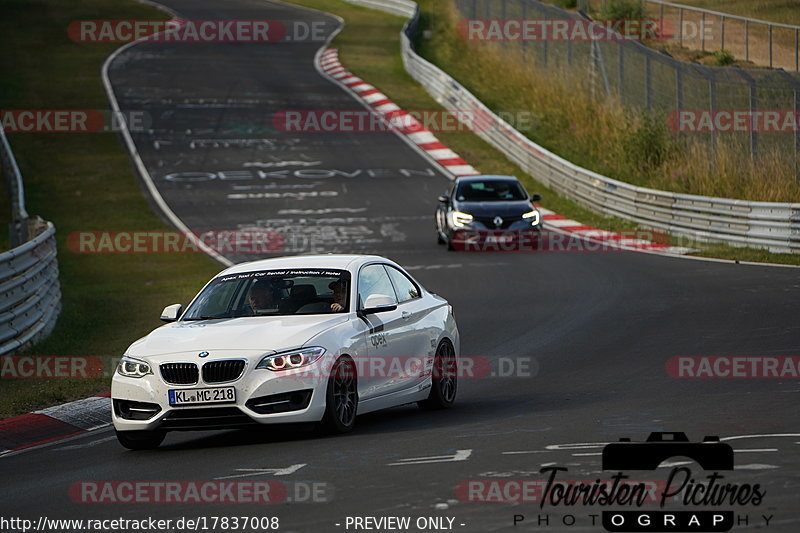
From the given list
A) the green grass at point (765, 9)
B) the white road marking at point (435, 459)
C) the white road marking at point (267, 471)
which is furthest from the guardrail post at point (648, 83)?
the white road marking at point (267, 471)


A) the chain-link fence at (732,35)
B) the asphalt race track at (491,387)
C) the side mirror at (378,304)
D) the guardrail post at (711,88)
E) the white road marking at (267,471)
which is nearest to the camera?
the asphalt race track at (491,387)

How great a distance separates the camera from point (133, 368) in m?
10.4

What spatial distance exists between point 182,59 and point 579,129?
23003 mm

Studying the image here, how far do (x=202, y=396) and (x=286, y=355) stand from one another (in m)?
0.68

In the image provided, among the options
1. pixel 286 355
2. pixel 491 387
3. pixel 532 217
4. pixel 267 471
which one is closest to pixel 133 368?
pixel 286 355

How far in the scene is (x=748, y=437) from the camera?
927 cm

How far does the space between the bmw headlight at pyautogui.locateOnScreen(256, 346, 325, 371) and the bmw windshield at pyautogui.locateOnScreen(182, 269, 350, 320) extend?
3.07 ft

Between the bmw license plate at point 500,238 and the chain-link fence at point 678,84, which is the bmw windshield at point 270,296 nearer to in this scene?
the bmw license plate at point 500,238

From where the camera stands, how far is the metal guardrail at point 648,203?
25234mm

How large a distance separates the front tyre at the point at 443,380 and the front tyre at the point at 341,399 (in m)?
1.43

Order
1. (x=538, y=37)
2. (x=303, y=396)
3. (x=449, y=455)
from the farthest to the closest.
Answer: (x=538, y=37) < (x=303, y=396) < (x=449, y=455)

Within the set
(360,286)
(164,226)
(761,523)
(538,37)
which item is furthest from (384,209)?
(761,523)

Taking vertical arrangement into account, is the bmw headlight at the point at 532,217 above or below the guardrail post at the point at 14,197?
below

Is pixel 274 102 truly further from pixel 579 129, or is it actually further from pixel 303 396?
pixel 303 396
